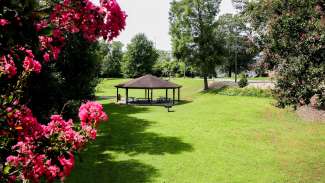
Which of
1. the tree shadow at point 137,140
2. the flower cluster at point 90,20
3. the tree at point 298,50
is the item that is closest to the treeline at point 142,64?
the tree shadow at point 137,140

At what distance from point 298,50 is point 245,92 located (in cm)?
3462

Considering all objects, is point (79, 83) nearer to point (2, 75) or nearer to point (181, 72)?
point (2, 75)

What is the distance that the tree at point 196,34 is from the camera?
54.9m

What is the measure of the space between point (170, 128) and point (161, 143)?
5.26 meters

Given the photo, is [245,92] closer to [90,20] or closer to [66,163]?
[90,20]

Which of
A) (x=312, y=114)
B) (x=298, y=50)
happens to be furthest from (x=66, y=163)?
(x=312, y=114)

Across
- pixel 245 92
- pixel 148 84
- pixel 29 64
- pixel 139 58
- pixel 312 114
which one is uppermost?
pixel 139 58

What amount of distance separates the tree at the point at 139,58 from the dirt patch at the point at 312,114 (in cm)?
6022

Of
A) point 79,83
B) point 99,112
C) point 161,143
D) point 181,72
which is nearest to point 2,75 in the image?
point 99,112

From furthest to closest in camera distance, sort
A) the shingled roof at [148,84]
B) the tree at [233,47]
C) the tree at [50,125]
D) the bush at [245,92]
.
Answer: the tree at [233,47], the bush at [245,92], the shingled roof at [148,84], the tree at [50,125]

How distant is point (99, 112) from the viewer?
15.0 ft

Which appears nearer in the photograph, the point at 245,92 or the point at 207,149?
the point at 207,149

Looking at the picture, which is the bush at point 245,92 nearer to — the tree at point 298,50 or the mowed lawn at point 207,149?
the mowed lawn at point 207,149

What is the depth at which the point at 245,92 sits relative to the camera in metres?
46.2
